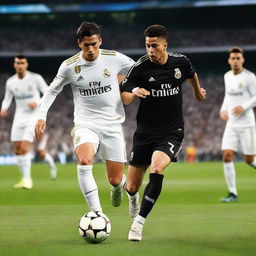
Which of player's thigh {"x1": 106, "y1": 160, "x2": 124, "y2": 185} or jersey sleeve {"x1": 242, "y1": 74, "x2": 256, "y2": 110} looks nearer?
player's thigh {"x1": 106, "y1": 160, "x2": 124, "y2": 185}

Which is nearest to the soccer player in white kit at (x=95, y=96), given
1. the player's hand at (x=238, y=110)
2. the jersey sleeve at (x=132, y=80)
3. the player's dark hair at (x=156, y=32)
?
the jersey sleeve at (x=132, y=80)

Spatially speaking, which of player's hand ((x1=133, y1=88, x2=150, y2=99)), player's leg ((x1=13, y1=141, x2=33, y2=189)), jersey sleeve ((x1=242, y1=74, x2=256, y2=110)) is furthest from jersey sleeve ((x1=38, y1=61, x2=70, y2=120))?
player's leg ((x1=13, y1=141, x2=33, y2=189))

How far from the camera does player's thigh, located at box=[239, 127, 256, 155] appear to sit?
41.9 feet

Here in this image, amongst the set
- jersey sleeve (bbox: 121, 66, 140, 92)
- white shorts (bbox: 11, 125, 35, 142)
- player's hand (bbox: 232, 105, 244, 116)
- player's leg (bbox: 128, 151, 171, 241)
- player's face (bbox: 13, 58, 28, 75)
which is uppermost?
player's face (bbox: 13, 58, 28, 75)

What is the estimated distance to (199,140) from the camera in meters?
37.4

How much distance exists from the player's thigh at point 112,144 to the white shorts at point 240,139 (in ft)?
14.8

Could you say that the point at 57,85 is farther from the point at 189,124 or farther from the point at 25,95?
the point at 189,124

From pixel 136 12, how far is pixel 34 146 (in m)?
10.3

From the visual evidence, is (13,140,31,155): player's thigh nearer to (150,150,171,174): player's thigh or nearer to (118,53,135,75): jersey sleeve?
(118,53,135,75): jersey sleeve

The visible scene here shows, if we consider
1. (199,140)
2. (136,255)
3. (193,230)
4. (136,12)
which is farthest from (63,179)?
(136,12)

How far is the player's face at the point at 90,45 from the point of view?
772 centimetres

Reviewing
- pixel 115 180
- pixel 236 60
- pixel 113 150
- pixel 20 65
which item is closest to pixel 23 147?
pixel 20 65

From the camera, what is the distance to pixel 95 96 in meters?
8.12

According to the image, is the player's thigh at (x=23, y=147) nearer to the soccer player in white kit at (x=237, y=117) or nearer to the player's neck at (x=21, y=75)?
the player's neck at (x=21, y=75)
